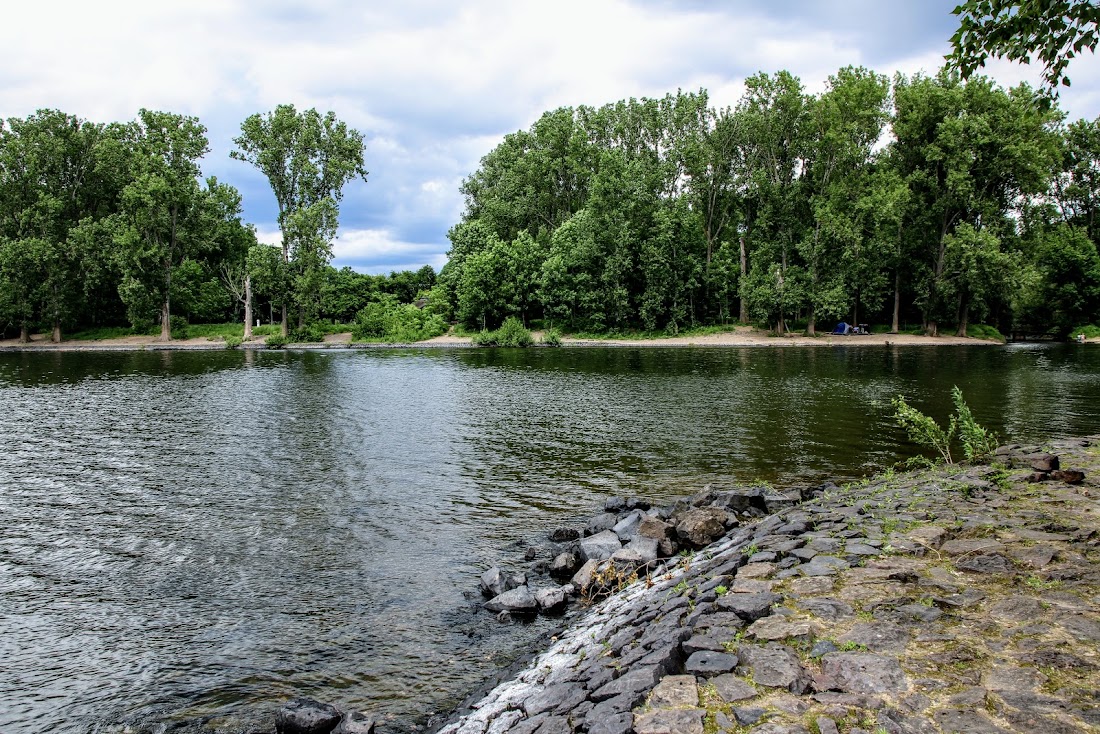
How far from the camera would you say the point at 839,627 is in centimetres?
601

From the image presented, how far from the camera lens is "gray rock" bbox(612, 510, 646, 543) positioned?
1153cm

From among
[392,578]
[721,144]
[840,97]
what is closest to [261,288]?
[721,144]

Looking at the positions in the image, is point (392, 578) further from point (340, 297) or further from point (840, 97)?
point (340, 297)

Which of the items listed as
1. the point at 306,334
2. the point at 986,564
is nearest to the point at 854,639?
the point at 986,564

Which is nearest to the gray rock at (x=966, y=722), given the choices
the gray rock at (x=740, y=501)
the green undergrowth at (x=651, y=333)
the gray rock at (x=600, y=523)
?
the gray rock at (x=600, y=523)

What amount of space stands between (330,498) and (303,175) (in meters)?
70.3

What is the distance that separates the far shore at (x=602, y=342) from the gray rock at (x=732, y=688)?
205 feet

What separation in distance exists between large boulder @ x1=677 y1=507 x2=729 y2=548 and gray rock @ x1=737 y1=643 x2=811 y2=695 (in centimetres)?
530

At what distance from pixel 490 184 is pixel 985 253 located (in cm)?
6564

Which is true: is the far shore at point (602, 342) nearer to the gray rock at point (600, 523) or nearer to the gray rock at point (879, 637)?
the gray rock at point (600, 523)

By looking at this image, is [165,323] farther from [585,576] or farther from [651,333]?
[585,576]

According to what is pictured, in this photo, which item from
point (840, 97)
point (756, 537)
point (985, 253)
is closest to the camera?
point (756, 537)

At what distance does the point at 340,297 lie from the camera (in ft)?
280

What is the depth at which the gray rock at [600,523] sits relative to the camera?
40.6 ft
